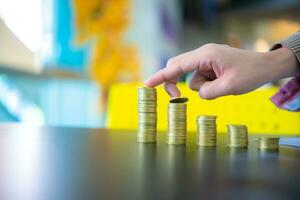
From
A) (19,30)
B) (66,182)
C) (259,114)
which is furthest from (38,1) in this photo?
(66,182)

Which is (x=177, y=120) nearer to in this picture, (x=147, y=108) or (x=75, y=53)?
(x=147, y=108)

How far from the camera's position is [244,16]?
17.1ft

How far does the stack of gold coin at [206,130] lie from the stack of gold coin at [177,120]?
0.03m

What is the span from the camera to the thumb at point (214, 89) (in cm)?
72

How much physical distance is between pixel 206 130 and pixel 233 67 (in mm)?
135

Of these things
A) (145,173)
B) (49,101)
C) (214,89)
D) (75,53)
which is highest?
(75,53)

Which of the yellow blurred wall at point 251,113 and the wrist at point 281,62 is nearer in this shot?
the wrist at point 281,62

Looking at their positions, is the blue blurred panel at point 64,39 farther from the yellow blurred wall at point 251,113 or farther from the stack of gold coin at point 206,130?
the stack of gold coin at point 206,130

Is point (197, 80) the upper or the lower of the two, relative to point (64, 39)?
lower

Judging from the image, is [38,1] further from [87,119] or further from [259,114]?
[259,114]

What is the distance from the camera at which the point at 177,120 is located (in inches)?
30.5

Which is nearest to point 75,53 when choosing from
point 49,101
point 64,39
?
point 64,39

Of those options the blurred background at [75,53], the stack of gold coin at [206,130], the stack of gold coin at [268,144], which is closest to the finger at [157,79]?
the stack of gold coin at [206,130]

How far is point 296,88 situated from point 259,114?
2.66 ft
